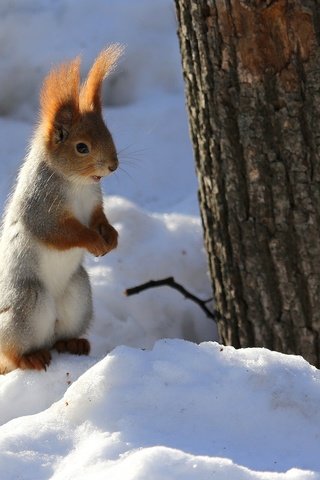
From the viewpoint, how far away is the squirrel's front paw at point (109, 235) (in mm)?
3711

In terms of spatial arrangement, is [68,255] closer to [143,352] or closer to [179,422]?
[143,352]

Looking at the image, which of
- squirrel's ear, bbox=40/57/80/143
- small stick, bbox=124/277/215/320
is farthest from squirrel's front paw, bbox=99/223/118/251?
small stick, bbox=124/277/215/320

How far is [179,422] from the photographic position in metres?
2.89

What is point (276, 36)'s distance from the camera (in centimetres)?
360

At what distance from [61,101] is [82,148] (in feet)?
0.57

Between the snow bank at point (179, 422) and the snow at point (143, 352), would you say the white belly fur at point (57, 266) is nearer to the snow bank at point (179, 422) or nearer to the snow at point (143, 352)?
the snow at point (143, 352)

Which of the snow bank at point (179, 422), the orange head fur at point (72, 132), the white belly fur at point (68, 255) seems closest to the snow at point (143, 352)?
the snow bank at point (179, 422)

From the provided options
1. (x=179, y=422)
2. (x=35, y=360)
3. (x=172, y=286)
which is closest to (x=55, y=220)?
(x=35, y=360)

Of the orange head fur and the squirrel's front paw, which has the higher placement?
the orange head fur

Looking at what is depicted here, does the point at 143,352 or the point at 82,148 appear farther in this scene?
the point at 82,148

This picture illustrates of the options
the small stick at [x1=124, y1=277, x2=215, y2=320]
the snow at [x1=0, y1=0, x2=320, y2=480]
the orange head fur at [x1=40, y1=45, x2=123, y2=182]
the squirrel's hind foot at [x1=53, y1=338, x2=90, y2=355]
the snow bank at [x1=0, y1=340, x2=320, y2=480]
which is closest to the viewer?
the snow bank at [x1=0, y1=340, x2=320, y2=480]

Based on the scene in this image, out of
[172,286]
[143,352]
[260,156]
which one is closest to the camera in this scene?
[143,352]

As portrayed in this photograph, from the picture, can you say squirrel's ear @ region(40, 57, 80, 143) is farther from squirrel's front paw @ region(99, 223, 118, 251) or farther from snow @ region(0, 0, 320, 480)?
snow @ region(0, 0, 320, 480)

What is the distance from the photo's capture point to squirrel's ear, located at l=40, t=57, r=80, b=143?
3.58 meters
